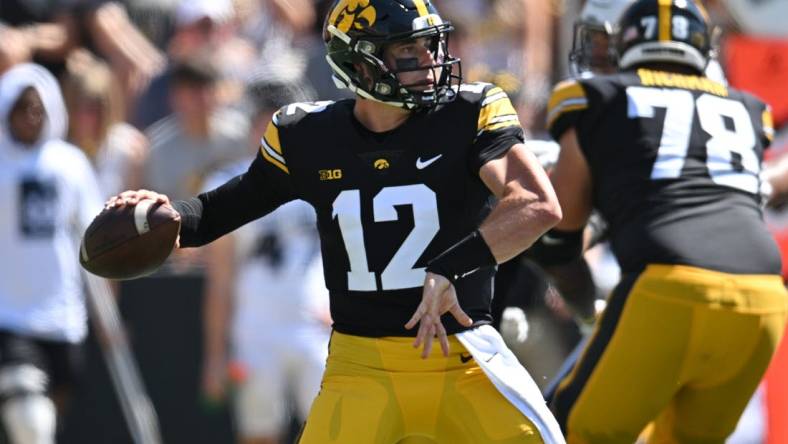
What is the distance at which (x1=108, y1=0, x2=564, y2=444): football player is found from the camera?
13.6 ft

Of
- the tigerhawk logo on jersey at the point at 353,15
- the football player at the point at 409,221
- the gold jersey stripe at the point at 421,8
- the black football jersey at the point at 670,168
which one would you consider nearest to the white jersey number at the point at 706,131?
the black football jersey at the point at 670,168

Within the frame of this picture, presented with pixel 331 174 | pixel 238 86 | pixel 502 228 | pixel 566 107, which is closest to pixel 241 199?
pixel 331 174

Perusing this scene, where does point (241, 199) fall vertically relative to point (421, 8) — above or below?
below

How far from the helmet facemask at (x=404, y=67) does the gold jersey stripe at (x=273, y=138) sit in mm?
277

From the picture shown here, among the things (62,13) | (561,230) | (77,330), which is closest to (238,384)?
(77,330)

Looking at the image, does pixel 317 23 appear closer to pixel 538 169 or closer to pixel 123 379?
pixel 123 379

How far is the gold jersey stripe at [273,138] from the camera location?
14.8 ft

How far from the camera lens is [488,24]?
9203 millimetres

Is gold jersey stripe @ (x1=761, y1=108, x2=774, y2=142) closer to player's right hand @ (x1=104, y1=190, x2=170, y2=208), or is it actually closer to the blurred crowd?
player's right hand @ (x1=104, y1=190, x2=170, y2=208)

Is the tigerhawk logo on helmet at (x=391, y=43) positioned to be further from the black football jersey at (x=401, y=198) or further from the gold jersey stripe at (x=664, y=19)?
the gold jersey stripe at (x=664, y=19)

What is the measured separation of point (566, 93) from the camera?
17.5 feet

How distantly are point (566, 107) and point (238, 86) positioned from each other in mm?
3950

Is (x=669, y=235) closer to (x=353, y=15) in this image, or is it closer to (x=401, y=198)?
(x=401, y=198)

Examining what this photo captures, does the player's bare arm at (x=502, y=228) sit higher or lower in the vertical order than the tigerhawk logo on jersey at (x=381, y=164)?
lower
